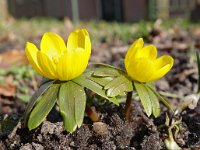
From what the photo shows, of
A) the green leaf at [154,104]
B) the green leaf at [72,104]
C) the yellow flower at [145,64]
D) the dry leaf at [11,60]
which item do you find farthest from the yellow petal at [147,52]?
the dry leaf at [11,60]

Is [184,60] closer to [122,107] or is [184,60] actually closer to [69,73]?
[122,107]

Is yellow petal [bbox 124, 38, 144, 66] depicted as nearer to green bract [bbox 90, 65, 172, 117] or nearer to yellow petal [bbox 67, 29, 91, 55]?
green bract [bbox 90, 65, 172, 117]

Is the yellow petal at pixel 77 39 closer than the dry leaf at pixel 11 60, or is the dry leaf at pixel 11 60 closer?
the yellow petal at pixel 77 39

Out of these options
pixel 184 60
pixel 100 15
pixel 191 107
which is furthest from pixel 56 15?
pixel 191 107

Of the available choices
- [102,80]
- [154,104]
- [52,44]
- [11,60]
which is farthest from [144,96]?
[11,60]

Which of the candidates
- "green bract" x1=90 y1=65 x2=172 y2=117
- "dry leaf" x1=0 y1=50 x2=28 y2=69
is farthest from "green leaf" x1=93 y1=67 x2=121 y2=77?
"dry leaf" x1=0 y1=50 x2=28 y2=69

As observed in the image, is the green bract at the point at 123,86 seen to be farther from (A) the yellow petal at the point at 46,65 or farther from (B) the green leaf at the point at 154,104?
(A) the yellow petal at the point at 46,65

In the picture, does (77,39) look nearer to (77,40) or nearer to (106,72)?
(77,40)
